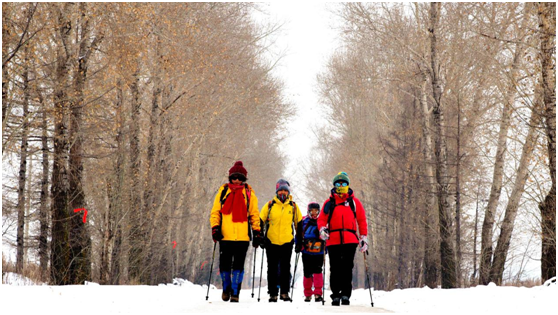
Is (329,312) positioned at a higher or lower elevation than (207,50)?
lower

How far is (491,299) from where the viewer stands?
8922 mm

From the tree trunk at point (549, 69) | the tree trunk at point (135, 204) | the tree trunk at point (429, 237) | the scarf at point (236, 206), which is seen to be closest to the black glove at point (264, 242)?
the scarf at point (236, 206)

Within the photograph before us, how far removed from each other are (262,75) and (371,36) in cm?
755

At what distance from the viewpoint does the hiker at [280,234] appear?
33.7 feet

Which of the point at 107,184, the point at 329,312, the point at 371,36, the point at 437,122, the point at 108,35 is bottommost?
the point at 329,312

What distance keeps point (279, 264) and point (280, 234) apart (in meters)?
0.58

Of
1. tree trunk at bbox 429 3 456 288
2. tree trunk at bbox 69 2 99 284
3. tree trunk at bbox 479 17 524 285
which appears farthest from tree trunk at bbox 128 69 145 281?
tree trunk at bbox 479 17 524 285

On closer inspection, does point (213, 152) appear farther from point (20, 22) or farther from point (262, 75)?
point (20, 22)

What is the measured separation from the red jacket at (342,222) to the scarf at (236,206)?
117cm

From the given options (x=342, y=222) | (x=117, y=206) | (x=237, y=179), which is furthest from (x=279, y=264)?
(x=117, y=206)

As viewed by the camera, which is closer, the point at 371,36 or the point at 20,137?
the point at 20,137

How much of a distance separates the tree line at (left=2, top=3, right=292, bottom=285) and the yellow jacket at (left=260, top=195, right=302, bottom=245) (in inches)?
172

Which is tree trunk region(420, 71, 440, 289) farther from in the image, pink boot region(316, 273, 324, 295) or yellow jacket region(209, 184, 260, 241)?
yellow jacket region(209, 184, 260, 241)

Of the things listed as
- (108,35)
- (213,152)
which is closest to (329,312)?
(108,35)
